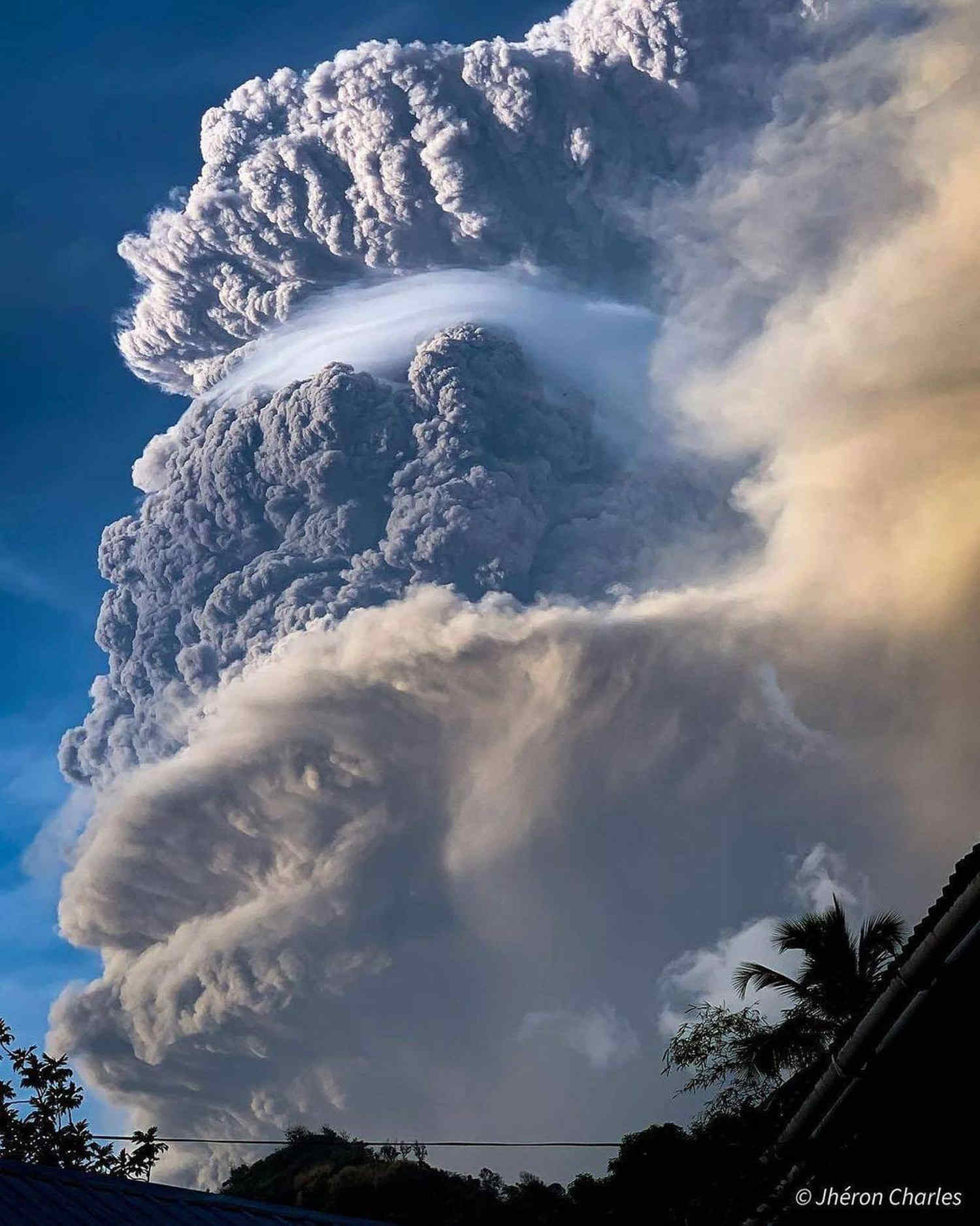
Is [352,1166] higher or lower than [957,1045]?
higher

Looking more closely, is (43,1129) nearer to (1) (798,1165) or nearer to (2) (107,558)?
(1) (798,1165)

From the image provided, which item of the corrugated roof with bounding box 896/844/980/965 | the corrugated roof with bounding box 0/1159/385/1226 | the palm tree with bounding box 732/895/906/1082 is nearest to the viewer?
the corrugated roof with bounding box 896/844/980/965

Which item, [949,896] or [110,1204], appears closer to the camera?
[949,896]

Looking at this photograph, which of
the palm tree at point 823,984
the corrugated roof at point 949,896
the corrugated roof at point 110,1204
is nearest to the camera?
the corrugated roof at point 949,896

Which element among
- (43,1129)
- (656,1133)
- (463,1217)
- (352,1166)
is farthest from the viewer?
(352,1166)

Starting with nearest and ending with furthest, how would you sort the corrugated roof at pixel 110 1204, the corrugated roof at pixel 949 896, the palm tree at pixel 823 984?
the corrugated roof at pixel 949 896, the corrugated roof at pixel 110 1204, the palm tree at pixel 823 984

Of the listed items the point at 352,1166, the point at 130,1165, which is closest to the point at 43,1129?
the point at 130,1165

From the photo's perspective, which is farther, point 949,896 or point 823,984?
point 823,984

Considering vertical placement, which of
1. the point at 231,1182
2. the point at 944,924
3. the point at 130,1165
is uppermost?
the point at 231,1182
